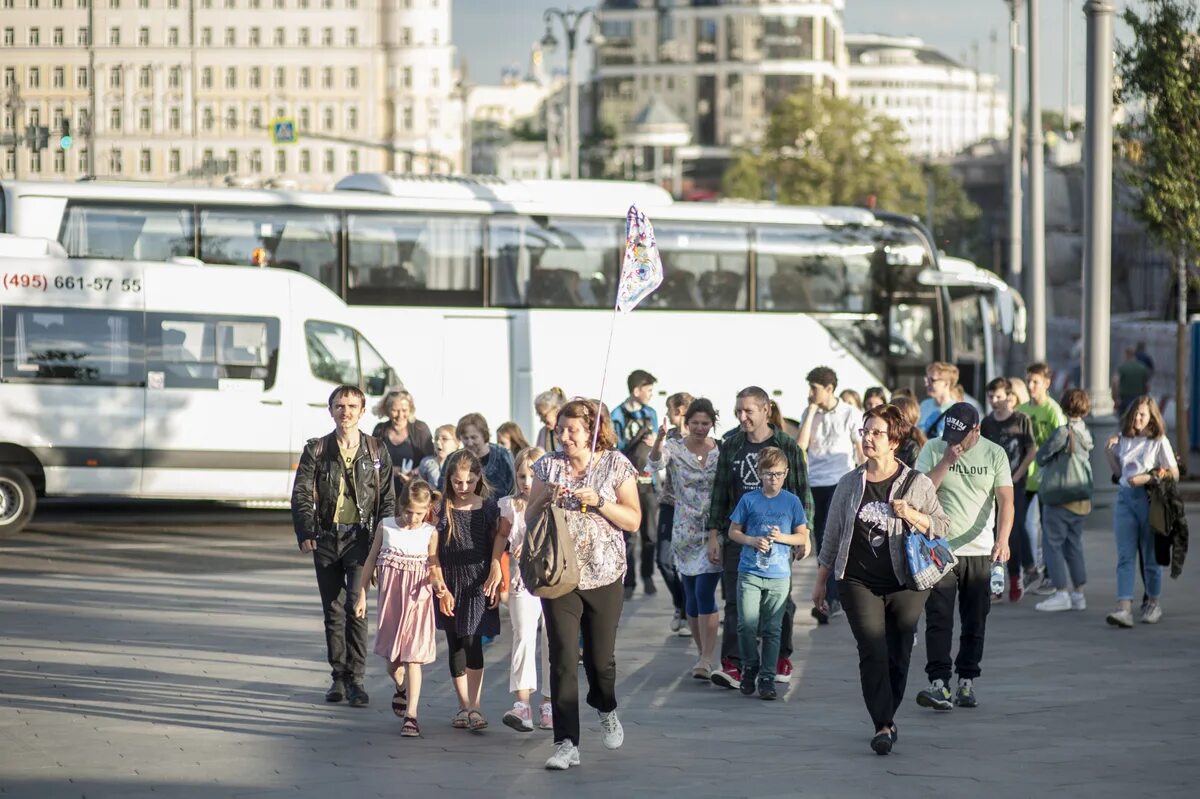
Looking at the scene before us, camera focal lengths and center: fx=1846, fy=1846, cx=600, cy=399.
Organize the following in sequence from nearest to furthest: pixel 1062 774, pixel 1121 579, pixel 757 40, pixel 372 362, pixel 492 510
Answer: pixel 1062 774 → pixel 492 510 → pixel 1121 579 → pixel 372 362 → pixel 757 40

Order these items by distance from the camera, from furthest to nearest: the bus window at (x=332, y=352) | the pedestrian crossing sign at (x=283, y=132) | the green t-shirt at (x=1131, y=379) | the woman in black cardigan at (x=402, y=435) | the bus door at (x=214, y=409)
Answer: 1. the pedestrian crossing sign at (x=283, y=132)
2. the green t-shirt at (x=1131, y=379)
3. the bus window at (x=332, y=352)
4. the bus door at (x=214, y=409)
5. the woman in black cardigan at (x=402, y=435)

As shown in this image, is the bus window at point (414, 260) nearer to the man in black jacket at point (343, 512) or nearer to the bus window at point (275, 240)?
the bus window at point (275, 240)

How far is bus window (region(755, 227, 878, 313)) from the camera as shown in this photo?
2234cm

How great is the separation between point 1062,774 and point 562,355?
13834 millimetres

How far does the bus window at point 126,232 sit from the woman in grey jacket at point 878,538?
13.2 metres

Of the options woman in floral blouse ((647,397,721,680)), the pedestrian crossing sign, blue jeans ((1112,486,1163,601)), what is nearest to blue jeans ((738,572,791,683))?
woman in floral blouse ((647,397,721,680))

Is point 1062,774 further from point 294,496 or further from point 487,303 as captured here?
point 487,303

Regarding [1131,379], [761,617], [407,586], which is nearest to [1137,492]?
[761,617]

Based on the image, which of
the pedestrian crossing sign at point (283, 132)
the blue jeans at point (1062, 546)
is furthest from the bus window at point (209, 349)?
the pedestrian crossing sign at point (283, 132)

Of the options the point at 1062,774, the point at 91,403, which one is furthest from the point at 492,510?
the point at 91,403

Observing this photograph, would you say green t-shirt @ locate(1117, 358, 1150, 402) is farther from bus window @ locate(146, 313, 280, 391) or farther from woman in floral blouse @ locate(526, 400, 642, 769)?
woman in floral blouse @ locate(526, 400, 642, 769)

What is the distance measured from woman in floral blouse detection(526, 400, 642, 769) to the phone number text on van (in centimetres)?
1115

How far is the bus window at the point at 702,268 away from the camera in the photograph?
71.9ft

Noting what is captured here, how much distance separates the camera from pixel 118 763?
8102 mm
